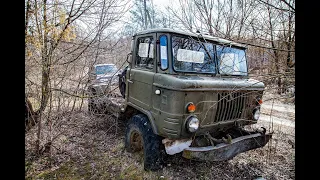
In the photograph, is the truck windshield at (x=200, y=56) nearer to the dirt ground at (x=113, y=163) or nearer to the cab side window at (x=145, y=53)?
the cab side window at (x=145, y=53)

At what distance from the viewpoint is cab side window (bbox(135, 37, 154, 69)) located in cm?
334

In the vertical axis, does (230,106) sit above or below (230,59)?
below

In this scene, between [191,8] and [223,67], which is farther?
[191,8]

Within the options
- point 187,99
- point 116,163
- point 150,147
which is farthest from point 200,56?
point 116,163

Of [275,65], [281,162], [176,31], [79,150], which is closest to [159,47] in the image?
[176,31]

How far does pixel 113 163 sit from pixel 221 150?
1942 mm

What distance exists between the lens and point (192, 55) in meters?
3.20

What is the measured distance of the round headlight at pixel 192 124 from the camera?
9.11 ft

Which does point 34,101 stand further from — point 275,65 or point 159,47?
point 275,65

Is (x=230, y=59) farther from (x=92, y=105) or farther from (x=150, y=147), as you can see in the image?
(x=92, y=105)

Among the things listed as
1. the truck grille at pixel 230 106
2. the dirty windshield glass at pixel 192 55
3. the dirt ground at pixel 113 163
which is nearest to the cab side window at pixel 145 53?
the dirty windshield glass at pixel 192 55

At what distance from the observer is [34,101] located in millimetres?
3482

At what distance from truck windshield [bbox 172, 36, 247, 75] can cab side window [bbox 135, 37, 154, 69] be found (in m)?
0.44

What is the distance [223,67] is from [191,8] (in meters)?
6.87
